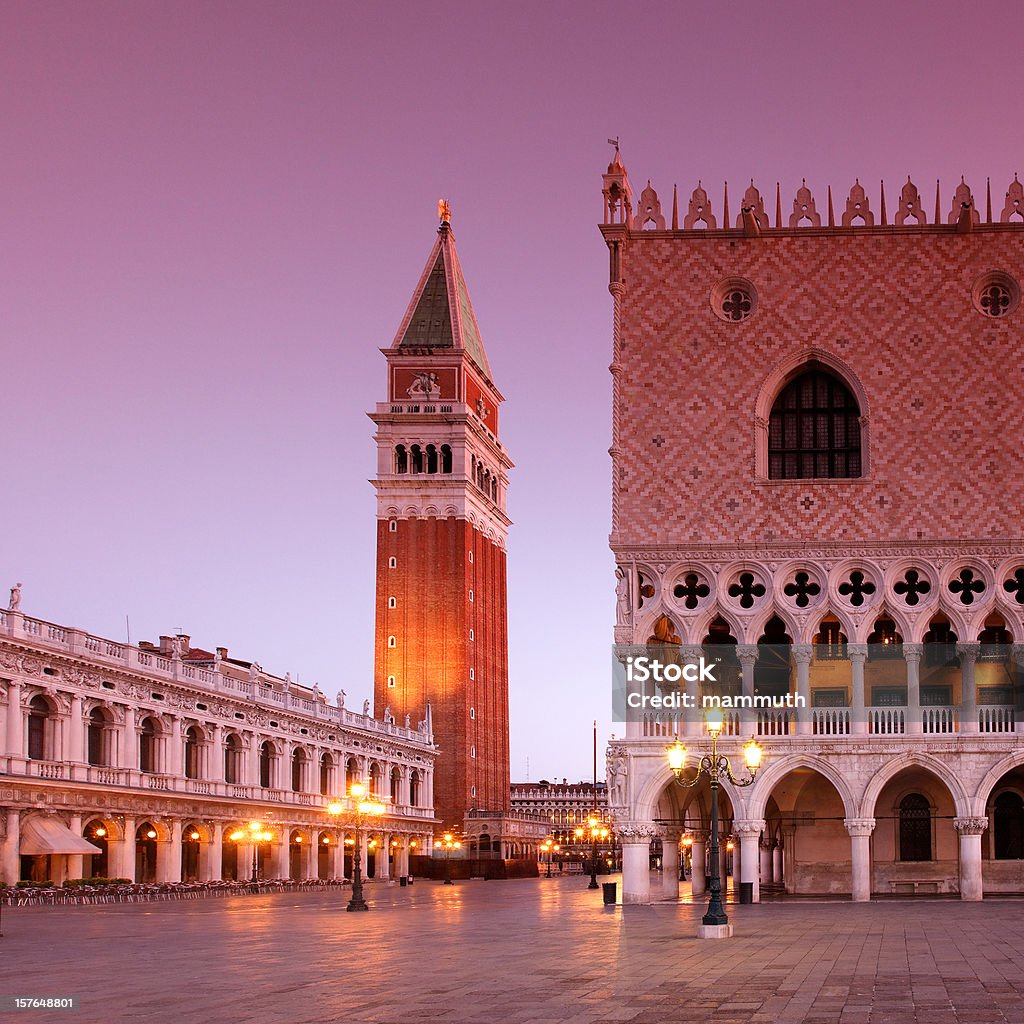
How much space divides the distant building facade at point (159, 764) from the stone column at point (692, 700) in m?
23.1

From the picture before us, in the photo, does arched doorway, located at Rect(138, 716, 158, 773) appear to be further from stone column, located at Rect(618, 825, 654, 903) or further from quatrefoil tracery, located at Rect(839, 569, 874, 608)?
quatrefoil tracery, located at Rect(839, 569, 874, 608)

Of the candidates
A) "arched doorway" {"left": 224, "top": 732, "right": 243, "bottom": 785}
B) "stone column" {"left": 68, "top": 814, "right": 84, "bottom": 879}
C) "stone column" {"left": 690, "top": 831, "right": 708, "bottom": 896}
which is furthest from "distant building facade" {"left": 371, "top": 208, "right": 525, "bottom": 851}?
"stone column" {"left": 690, "top": 831, "right": 708, "bottom": 896}

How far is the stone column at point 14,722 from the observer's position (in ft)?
183

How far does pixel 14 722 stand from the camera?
184 ft

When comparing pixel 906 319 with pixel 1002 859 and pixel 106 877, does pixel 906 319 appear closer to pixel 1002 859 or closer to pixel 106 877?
pixel 1002 859

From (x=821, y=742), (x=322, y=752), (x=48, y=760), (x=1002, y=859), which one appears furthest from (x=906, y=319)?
(x=322, y=752)

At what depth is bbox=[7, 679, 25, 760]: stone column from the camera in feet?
183

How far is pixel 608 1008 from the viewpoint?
17219 mm

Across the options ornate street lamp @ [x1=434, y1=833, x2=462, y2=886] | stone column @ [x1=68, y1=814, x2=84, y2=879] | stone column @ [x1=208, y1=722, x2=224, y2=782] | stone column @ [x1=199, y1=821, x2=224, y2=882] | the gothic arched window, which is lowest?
ornate street lamp @ [x1=434, y1=833, x2=462, y2=886]

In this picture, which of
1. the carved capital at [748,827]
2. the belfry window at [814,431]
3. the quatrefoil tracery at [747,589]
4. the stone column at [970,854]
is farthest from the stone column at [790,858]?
the belfry window at [814,431]

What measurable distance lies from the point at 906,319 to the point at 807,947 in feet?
93.1

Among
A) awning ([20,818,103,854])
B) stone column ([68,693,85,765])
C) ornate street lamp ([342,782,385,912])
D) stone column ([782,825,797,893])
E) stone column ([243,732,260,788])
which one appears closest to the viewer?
ornate street lamp ([342,782,385,912])

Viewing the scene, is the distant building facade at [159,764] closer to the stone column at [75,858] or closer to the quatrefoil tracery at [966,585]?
the stone column at [75,858]

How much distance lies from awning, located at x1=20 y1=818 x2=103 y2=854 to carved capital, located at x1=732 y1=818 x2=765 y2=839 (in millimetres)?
24452
